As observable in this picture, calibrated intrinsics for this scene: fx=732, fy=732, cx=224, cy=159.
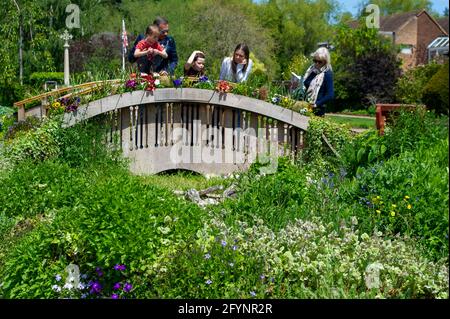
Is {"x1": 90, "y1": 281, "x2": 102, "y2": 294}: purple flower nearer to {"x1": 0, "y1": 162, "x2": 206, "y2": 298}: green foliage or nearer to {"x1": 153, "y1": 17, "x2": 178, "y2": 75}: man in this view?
{"x1": 0, "y1": 162, "x2": 206, "y2": 298}: green foliage

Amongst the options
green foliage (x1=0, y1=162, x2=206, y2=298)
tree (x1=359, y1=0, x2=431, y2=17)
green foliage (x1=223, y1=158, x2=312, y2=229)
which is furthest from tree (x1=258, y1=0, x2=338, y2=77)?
green foliage (x1=0, y1=162, x2=206, y2=298)

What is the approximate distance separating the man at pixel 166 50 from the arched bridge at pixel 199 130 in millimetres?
528

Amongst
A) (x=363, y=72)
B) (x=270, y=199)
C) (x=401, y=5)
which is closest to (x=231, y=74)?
(x=270, y=199)

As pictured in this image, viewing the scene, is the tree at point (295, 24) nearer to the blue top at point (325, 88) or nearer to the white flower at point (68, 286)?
the blue top at point (325, 88)

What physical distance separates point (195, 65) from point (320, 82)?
1.82m

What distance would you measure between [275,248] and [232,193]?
2919 mm

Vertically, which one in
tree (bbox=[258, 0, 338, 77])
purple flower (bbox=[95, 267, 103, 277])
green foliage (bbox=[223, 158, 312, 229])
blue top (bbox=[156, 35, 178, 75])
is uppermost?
tree (bbox=[258, 0, 338, 77])

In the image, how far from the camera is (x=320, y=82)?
9.44 metres

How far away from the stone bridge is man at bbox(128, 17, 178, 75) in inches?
21.6

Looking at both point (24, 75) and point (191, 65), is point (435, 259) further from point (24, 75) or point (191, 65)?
point (24, 75)

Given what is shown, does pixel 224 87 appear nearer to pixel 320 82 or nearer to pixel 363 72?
pixel 320 82

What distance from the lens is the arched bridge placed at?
9789 mm
